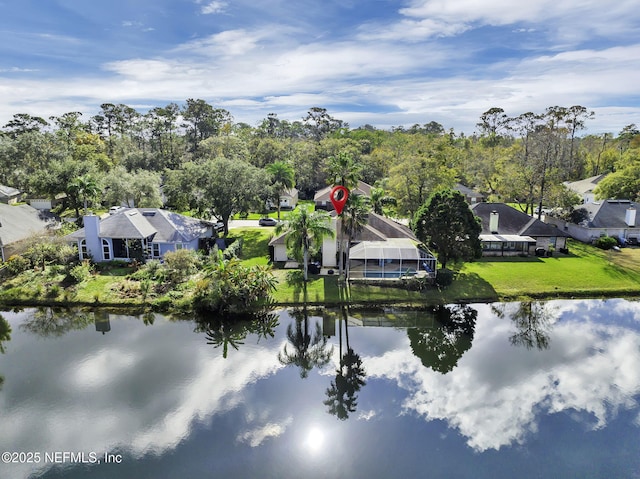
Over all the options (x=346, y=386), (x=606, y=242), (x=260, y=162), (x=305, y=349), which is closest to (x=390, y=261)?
(x=305, y=349)

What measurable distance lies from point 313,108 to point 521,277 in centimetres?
7832

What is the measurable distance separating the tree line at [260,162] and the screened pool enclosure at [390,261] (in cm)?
626

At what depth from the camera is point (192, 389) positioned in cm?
1889

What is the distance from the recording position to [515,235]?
40.1 metres

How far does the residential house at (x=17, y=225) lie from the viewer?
3482 cm

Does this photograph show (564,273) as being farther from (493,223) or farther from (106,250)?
(106,250)

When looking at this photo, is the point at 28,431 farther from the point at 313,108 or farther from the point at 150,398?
the point at 313,108

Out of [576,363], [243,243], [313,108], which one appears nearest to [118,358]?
[243,243]

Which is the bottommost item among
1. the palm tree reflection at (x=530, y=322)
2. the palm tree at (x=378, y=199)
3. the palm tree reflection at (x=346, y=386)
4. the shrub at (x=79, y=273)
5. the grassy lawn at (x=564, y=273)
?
the palm tree reflection at (x=346, y=386)

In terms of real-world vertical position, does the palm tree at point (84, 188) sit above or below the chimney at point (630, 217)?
above

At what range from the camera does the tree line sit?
42069 mm

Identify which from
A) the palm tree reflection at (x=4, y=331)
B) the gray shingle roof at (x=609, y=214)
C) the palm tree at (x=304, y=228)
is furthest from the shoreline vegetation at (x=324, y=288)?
the gray shingle roof at (x=609, y=214)

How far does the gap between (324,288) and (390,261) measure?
6.46 m

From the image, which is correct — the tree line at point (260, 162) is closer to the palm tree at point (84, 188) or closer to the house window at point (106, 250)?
the palm tree at point (84, 188)
